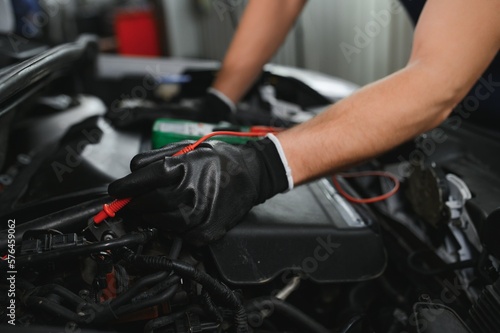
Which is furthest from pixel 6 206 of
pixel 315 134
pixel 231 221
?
pixel 315 134

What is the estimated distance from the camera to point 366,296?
0.79 meters

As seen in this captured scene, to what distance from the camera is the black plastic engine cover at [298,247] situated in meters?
0.64

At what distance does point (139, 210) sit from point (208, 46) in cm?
389

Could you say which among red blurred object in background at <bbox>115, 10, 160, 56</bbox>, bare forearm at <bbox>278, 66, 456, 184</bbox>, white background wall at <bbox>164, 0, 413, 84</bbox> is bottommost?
red blurred object in background at <bbox>115, 10, 160, 56</bbox>

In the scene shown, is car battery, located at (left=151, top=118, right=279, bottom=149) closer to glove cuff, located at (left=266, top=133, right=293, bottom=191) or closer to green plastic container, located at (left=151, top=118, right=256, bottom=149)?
A: green plastic container, located at (left=151, top=118, right=256, bottom=149)

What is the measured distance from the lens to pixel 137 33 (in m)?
4.31

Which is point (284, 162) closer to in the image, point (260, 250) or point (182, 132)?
point (260, 250)

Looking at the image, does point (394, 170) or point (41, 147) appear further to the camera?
point (41, 147)

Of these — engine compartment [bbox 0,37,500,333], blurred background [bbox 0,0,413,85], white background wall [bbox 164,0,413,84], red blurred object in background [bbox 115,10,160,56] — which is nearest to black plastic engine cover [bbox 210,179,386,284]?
engine compartment [bbox 0,37,500,333]

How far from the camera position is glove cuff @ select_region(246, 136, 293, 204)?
68 cm

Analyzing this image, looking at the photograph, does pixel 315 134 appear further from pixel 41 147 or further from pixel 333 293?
pixel 41 147

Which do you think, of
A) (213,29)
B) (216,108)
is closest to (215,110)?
(216,108)

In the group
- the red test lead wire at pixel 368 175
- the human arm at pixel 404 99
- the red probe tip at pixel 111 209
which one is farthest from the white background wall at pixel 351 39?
the red probe tip at pixel 111 209

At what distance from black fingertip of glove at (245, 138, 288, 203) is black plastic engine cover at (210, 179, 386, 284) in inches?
1.7
